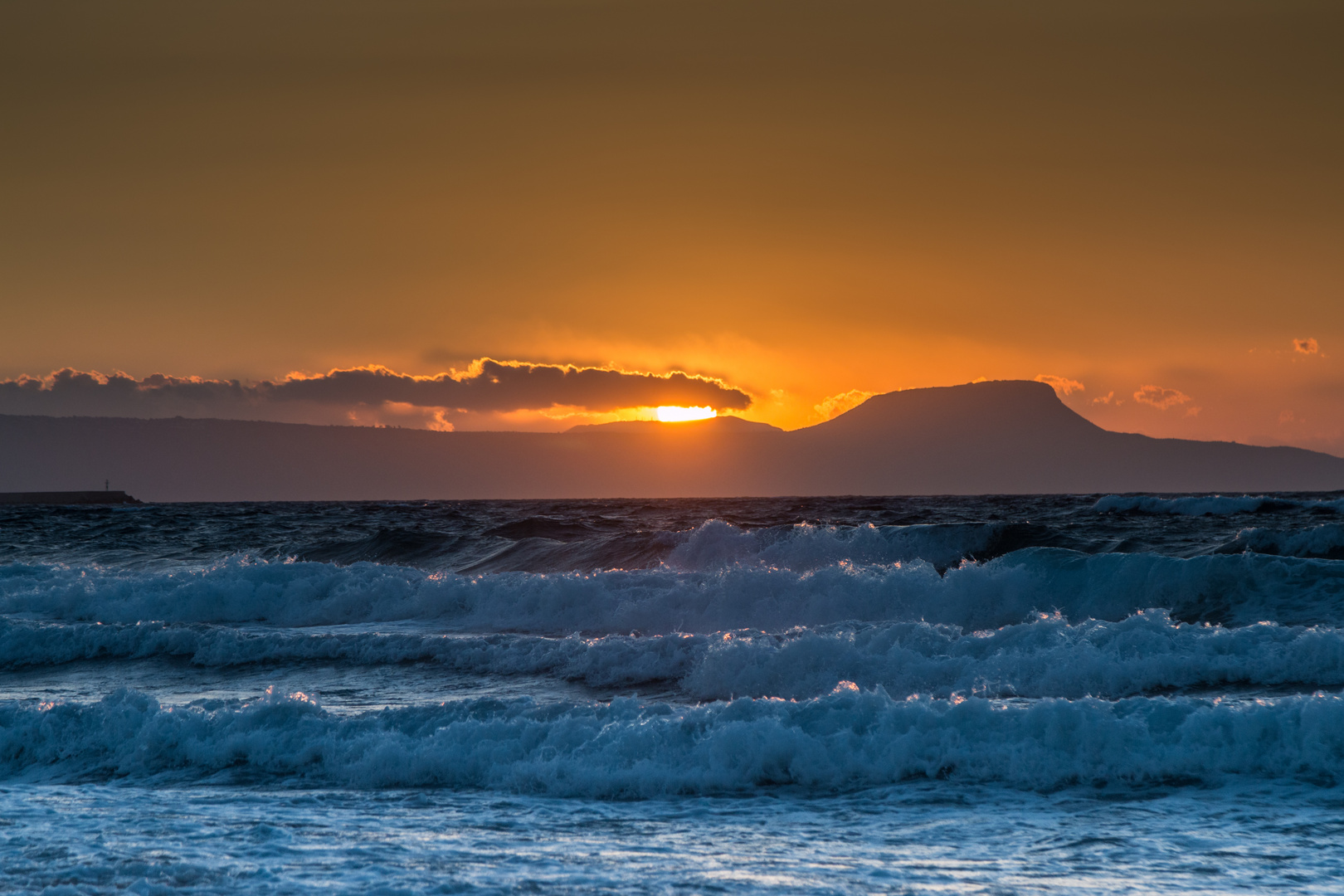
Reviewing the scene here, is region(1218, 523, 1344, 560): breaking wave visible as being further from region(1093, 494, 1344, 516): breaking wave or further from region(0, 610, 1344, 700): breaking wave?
region(1093, 494, 1344, 516): breaking wave

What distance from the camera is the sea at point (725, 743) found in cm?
600

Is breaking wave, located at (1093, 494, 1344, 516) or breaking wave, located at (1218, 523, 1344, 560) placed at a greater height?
breaking wave, located at (1093, 494, 1344, 516)

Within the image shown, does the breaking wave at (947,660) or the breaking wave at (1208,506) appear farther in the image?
the breaking wave at (1208,506)

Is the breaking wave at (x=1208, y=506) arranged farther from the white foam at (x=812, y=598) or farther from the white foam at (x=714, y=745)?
the white foam at (x=714, y=745)

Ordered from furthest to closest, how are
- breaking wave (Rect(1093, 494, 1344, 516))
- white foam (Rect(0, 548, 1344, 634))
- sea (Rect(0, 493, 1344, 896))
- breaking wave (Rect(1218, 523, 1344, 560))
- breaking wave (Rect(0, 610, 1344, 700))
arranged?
1. breaking wave (Rect(1093, 494, 1344, 516))
2. breaking wave (Rect(1218, 523, 1344, 560))
3. white foam (Rect(0, 548, 1344, 634))
4. breaking wave (Rect(0, 610, 1344, 700))
5. sea (Rect(0, 493, 1344, 896))

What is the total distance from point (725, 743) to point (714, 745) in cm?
10

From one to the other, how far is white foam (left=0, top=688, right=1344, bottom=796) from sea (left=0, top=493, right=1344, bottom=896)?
0.03m

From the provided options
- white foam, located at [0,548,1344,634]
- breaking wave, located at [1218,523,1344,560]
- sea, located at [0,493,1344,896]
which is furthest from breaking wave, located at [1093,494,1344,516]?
sea, located at [0,493,1344,896]

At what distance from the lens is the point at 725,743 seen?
8352mm

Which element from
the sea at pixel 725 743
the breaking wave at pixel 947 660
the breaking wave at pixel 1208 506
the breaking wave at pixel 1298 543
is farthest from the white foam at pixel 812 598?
the breaking wave at pixel 1208 506

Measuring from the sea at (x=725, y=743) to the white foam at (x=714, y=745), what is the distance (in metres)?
0.03

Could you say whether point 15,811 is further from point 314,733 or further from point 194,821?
point 314,733

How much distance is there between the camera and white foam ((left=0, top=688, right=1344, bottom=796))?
802 centimetres

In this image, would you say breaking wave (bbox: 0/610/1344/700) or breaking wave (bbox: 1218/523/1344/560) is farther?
breaking wave (bbox: 1218/523/1344/560)
